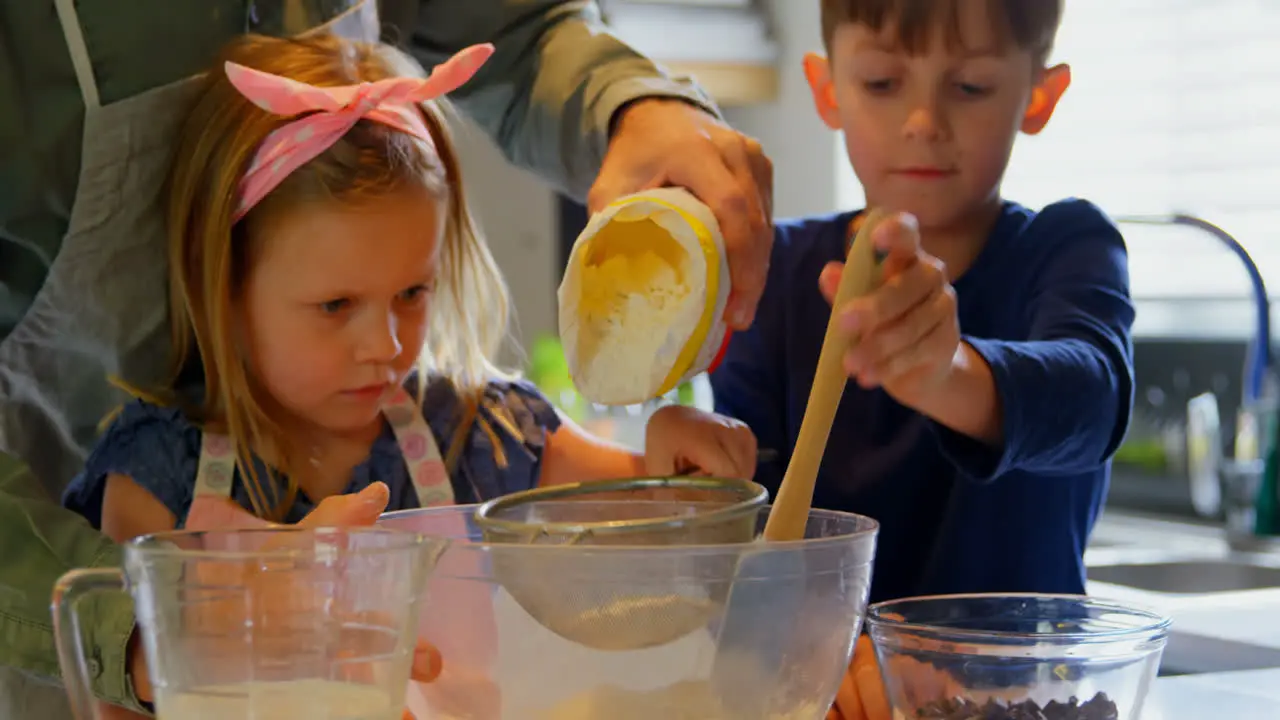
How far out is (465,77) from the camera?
102 centimetres

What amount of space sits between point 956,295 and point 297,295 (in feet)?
1.84

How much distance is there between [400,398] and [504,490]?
14 centimetres

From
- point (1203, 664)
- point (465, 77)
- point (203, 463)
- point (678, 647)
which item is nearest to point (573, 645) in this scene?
point (678, 647)

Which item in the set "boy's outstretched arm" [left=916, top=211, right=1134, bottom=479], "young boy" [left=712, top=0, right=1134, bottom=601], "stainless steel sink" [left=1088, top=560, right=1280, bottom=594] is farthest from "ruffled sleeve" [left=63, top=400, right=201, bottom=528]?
"stainless steel sink" [left=1088, top=560, right=1280, bottom=594]

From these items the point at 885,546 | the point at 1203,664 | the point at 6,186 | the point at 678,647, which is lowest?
the point at 1203,664

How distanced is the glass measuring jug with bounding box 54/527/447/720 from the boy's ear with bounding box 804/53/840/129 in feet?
2.75

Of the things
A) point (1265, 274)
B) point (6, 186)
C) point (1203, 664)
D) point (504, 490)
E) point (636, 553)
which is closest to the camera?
point (636, 553)

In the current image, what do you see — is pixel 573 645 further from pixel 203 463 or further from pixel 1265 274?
pixel 1265 274

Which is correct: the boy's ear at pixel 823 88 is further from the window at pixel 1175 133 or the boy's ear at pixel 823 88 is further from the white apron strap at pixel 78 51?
the window at pixel 1175 133

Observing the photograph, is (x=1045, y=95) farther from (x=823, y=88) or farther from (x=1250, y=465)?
(x=1250, y=465)

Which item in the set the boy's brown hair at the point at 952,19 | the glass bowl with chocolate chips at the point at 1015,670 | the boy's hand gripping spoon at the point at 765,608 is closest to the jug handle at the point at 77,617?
the boy's hand gripping spoon at the point at 765,608

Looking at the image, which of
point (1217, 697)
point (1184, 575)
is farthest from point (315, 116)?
point (1184, 575)

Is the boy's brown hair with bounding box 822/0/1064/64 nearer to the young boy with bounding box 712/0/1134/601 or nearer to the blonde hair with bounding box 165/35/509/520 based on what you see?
the young boy with bounding box 712/0/1134/601

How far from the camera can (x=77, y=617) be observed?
0.58 m
